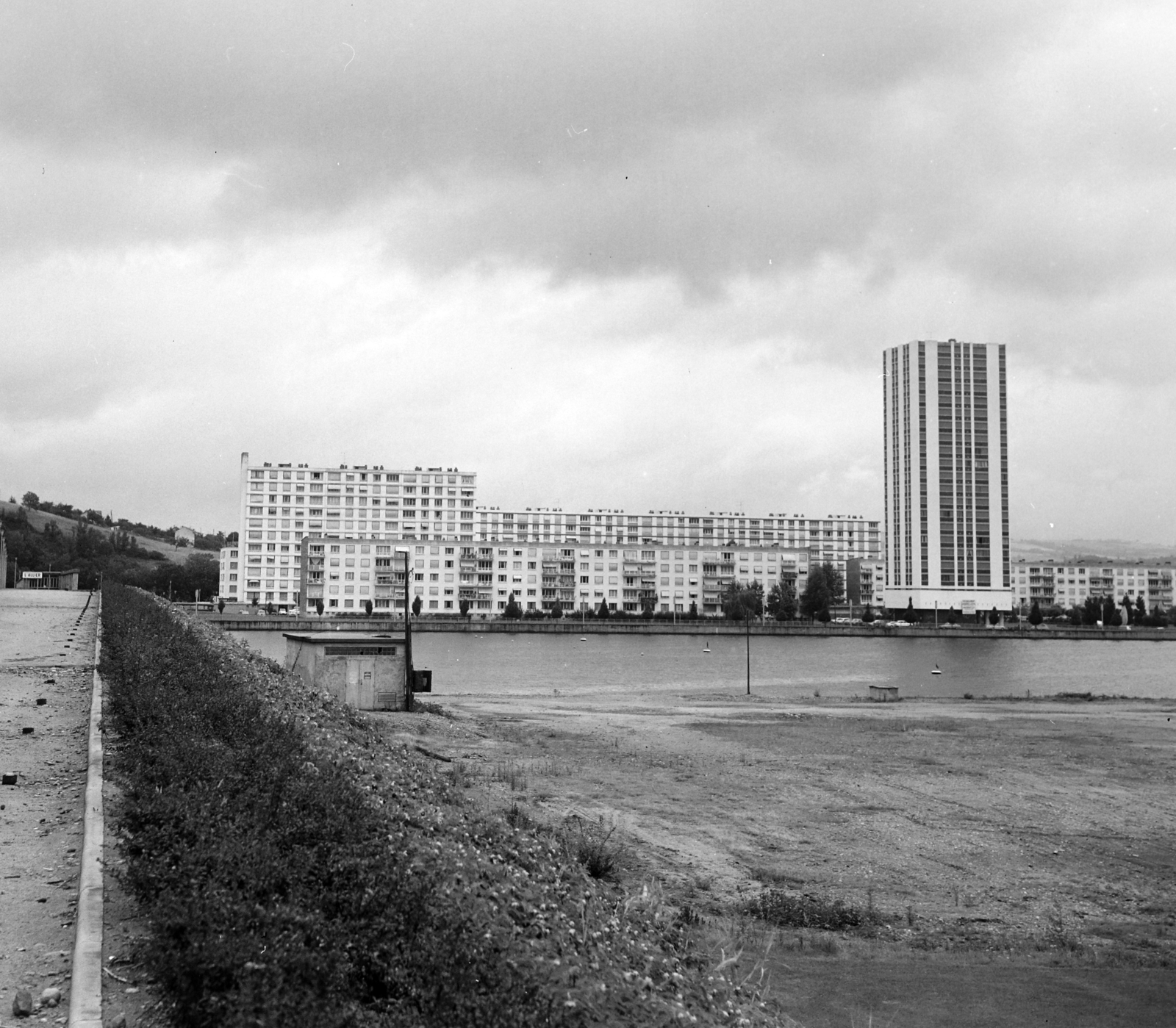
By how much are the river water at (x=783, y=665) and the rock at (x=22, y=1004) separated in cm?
5129

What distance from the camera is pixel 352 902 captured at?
6387 mm

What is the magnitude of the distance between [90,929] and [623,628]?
527 ft

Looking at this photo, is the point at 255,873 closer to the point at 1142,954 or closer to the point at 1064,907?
the point at 1142,954

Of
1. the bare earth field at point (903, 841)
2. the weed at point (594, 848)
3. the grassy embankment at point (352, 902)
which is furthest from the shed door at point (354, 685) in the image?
the grassy embankment at point (352, 902)

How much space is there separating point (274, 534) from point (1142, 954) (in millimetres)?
181654

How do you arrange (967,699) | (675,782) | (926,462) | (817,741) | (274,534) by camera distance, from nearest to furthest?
(675,782) → (817,741) → (967,699) → (274,534) → (926,462)

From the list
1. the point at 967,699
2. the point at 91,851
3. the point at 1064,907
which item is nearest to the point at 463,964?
the point at 91,851

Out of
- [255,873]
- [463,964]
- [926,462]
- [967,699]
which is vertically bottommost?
[967,699]

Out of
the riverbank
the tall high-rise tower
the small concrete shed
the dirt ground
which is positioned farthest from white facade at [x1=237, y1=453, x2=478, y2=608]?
the dirt ground

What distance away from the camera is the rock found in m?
5.81

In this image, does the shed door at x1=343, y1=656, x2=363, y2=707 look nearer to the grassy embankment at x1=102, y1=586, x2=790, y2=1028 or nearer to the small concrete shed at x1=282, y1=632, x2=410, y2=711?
the small concrete shed at x1=282, y1=632, x2=410, y2=711

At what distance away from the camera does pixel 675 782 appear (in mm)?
21891

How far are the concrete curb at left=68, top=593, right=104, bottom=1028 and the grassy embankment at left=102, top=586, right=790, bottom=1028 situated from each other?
0.84 ft

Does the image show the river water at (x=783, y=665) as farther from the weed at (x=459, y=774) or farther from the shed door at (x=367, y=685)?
the weed at (x=459, y=774)
